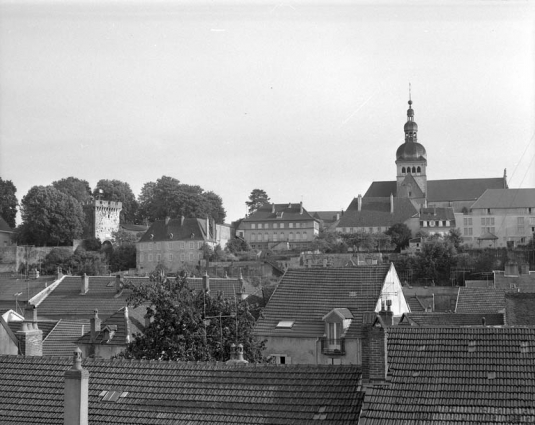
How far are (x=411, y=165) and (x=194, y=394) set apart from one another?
127244mm

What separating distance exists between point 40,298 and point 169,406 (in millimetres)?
35353

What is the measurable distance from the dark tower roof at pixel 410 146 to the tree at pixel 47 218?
5627 centimetres

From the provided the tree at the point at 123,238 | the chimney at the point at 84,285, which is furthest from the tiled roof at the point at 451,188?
the chimney at the point at 84,285

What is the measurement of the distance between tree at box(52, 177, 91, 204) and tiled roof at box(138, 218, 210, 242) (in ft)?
66.9

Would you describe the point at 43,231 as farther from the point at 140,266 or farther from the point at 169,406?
the point at 169,406

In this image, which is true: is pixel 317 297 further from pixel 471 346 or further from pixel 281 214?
pixel 281 214

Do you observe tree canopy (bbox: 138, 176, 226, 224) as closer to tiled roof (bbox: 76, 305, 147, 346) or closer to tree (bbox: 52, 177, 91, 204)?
tree (bbox: 52, 177, 91, 204)

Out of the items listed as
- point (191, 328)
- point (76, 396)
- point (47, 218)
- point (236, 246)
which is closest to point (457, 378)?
point (76, 396)

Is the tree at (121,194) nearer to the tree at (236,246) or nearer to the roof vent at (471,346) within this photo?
the tree at (236,246)

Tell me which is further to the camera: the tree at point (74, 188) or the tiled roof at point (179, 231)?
the tree at point (74, 188)

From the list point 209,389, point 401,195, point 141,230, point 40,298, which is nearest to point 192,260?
point 141,230

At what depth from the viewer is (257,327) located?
27281 mm

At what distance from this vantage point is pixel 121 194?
131000 millimetres

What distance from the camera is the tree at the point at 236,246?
110312 millimetres
